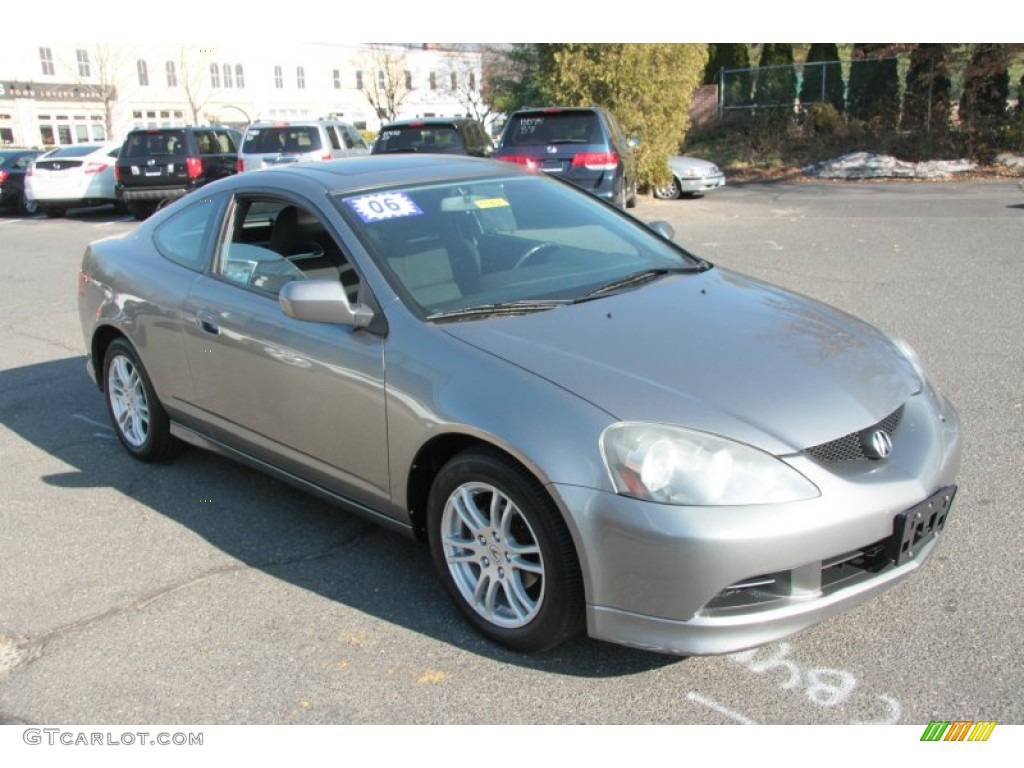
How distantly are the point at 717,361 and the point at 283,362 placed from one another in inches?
69.2

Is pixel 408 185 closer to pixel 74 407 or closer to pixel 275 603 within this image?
pixel 275 603

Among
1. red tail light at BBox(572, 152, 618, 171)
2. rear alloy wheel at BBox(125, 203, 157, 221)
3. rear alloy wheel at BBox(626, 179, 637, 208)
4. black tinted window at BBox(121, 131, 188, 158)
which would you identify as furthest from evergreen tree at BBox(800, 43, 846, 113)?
rear alloy wheel at BBox(125, 203, 157, 221)

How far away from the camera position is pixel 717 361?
3205 millimetres

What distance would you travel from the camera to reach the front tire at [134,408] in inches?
192

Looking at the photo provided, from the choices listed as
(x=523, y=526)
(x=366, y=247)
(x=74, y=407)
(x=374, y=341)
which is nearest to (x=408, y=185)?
(x=366, y=247)

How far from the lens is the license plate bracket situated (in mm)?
2898

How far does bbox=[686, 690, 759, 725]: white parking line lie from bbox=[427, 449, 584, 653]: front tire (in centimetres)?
41

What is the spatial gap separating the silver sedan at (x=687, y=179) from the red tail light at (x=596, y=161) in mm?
5692

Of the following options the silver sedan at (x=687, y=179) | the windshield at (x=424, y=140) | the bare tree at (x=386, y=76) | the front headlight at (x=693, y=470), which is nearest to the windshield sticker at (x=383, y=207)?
the front headlight at (x=693, y=470)

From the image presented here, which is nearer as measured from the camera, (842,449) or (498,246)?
(842,449)

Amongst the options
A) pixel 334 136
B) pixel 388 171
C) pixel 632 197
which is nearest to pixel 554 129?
pixel 632 197

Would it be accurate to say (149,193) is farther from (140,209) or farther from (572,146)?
(572,146)

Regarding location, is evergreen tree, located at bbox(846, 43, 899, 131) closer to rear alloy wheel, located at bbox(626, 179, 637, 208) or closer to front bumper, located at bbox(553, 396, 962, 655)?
rear alloy wheel, located at bbox(626, 179, 637, 208)
